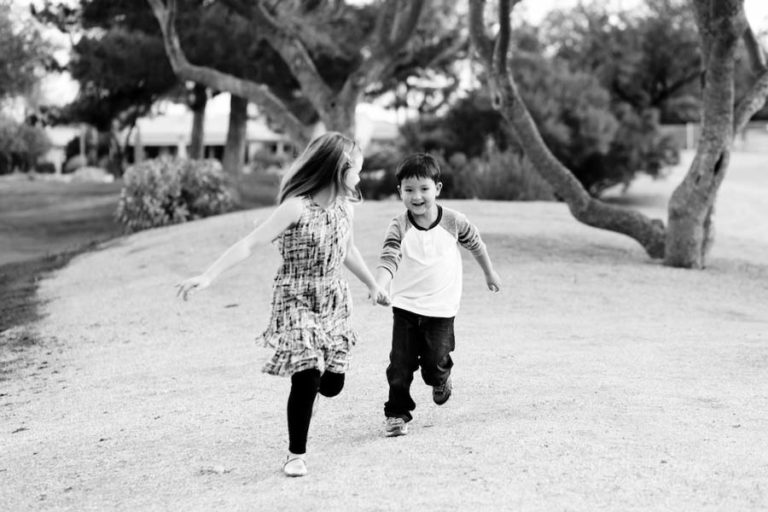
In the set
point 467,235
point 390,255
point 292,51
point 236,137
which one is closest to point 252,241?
point 390,255

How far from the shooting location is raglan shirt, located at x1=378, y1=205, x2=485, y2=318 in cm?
552

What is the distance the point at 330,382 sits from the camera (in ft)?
16.7

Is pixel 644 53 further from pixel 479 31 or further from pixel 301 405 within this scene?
pixel 301 405

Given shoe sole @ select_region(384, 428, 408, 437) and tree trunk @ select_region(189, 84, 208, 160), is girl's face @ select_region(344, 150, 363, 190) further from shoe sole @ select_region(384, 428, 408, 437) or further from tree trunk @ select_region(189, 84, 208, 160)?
tree trunk @ select_region(189, 84, 208, 160)

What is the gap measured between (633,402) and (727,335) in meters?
3.29

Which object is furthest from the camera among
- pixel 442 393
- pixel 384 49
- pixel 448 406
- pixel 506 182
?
pixel 506 182

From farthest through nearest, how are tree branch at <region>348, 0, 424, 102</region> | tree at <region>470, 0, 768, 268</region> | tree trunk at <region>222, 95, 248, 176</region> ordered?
tree trunk at <region>222, 95, 248, 176</region> < tree branch at <region>348, 0, 424, 102</region> < tree at <region>470, 0, 768, 268</region>

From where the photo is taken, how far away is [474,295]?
11258 mm

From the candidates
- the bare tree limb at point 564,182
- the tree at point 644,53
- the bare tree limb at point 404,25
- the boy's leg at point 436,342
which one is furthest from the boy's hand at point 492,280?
the tree at point 644,53

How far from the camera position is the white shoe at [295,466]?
4.89 metres

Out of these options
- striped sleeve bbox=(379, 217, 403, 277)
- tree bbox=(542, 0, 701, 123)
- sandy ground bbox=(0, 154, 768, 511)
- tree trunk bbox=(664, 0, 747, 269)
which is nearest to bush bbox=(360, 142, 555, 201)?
tree trunk bbox=(664, 0, 747, 269)

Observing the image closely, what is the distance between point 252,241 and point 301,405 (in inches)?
30.0

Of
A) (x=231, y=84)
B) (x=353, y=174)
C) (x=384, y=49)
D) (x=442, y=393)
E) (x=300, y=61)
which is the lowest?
(x=442, y=393)

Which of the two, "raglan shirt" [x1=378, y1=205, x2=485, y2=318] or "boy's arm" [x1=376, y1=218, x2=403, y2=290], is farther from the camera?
"raglan shirt" [x1=378, y1=205, x2=485, y2=318]
